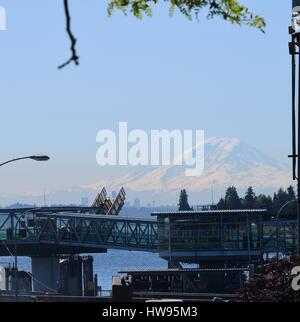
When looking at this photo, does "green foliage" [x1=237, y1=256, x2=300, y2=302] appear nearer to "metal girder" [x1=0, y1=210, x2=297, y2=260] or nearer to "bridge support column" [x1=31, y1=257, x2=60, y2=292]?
"metal girder" [x1=0, y1=210, x2=297, y2=260]

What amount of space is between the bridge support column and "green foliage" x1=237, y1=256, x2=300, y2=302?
287 feet

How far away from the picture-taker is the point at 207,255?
11794cm

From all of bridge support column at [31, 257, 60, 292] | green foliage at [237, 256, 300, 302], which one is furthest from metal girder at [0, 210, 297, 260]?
green foliage at [237, 256, 300, 302]

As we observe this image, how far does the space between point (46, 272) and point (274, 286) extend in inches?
3896

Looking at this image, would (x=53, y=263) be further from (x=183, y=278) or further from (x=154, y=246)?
(x=183, y=278)

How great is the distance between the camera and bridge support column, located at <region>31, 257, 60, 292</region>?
13875 cm

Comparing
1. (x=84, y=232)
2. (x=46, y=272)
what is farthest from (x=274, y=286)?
(x=46, y=272)

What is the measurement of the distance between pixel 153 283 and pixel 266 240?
1309 centimetres

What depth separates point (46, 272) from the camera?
5630 inches

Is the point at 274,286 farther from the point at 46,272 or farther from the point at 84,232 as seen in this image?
the point at 46,272

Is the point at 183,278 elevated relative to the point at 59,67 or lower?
lower

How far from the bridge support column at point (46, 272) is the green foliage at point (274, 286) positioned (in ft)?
287
